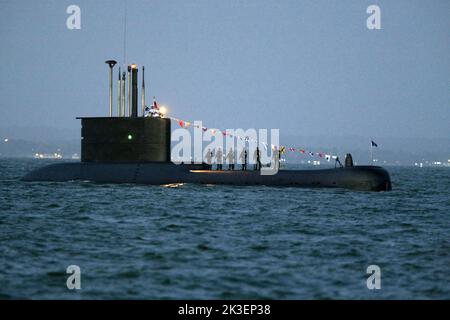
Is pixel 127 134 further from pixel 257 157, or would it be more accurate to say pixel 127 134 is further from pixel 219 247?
pixel 219 247

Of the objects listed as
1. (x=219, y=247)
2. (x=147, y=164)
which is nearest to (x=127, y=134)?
(x=147, y=164)

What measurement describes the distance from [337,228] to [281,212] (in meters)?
4.59

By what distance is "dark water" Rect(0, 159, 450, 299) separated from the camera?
12742 mm

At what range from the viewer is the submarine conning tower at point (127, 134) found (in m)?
35.2

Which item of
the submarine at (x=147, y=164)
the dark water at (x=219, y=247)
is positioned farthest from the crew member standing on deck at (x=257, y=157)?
the dark water at (x=219, y=247)

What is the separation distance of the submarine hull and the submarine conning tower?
580mm

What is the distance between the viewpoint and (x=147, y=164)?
117ft

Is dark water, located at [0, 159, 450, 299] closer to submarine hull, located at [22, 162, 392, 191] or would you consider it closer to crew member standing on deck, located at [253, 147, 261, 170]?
submarine hull, located at [22, 162, 392, 191]

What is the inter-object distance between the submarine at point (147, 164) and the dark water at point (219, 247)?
3.78 m

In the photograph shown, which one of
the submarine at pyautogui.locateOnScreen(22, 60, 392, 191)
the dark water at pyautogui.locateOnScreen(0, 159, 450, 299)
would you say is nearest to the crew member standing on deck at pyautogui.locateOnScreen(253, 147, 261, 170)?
the submarine at pyautogui.locateOnScreen(22, 60, 392, 191)

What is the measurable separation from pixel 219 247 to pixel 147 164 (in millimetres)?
19036

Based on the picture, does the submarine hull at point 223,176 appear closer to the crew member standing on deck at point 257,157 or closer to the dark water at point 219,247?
the crew member standing on deck at point 257,157

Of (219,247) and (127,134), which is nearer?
(219,247)

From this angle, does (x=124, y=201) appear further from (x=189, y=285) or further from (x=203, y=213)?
(x=189, y=285)
